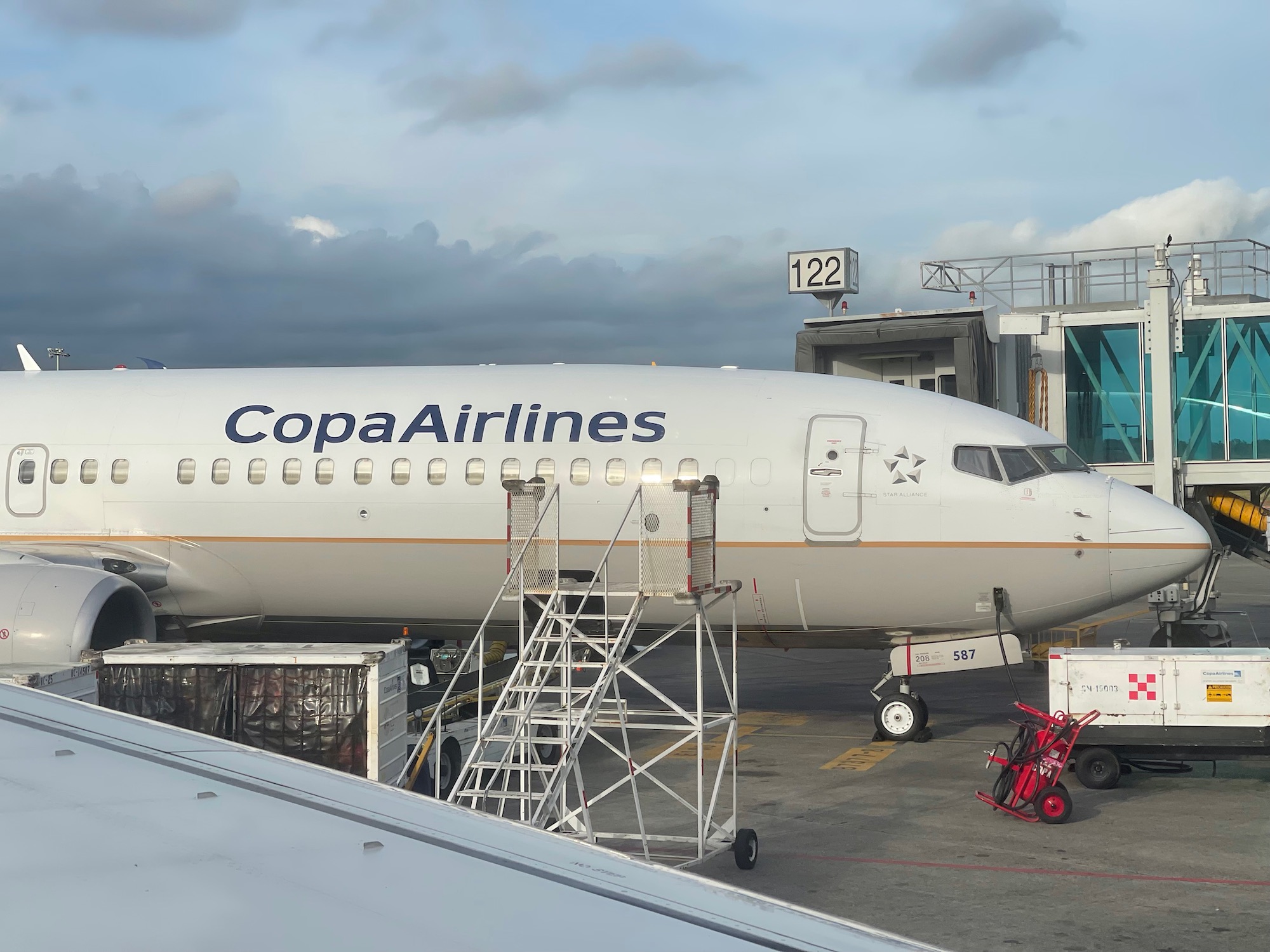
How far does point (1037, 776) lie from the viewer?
12594 millimetres

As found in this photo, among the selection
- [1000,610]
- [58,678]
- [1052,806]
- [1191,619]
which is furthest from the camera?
[1191,619]

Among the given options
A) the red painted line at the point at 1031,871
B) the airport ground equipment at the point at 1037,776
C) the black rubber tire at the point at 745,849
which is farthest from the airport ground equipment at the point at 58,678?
the airport ground equipment at the point at 1037,776

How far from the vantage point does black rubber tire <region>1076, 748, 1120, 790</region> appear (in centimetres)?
1397

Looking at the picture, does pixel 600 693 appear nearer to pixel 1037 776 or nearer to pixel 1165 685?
pixel 1037 776

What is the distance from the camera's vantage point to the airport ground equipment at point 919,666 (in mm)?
15375

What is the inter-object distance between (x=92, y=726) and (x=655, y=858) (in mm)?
Answer: 7898

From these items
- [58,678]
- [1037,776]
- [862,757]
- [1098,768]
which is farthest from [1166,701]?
[58,678]

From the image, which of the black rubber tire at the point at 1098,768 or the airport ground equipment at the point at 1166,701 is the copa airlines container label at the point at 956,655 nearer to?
the airport ground equipment at the point at 1166,701

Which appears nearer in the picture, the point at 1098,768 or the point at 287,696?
the point at 287,696

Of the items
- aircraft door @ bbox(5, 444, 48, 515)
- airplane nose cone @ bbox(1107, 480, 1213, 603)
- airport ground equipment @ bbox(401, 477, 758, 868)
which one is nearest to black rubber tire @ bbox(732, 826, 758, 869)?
airport ground equipment @ bbox(401, 477, 758, 868)

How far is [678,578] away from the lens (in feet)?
37.0

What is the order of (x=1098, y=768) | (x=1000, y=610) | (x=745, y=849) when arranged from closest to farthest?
(x=745, y=849), (x=1098, y=768), (x=1000, y=610)

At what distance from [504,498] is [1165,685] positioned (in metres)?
8.10

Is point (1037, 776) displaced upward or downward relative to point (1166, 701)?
downward
